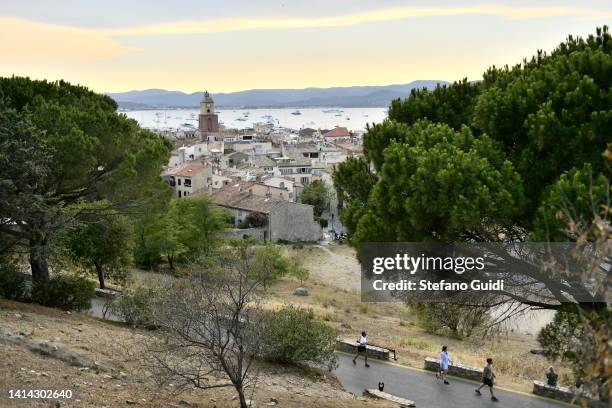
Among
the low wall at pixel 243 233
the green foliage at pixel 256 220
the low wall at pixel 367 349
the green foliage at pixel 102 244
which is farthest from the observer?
the green foliage at pixel 256 220

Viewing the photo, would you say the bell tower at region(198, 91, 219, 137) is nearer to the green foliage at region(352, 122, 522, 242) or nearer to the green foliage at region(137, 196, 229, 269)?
the green foliage at region(137, 196, 229, 269)

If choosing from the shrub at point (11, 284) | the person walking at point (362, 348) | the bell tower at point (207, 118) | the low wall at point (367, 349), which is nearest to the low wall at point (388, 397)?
the person walking at point (362, 348)

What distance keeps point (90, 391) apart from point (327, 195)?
59087 mm

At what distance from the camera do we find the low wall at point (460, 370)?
15.8 m

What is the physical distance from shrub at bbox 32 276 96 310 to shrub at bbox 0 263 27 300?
346mm

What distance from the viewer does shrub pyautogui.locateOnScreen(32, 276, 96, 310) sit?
1816 cm

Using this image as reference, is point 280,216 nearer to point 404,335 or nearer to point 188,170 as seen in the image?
point 188,170

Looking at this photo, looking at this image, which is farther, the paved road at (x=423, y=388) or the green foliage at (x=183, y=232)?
the green foliage at (x=183, y=232)

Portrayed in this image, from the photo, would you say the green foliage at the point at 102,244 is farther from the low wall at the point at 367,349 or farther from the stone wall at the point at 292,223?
the stone wall at the point at 292,223

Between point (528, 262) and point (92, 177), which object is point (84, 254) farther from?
point (528, 262)

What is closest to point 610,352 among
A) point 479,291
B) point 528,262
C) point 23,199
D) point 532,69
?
point 528,262

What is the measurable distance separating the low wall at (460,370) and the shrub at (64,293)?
10304 mm

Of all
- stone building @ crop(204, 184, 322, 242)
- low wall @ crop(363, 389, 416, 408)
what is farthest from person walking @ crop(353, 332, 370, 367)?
stone building @ crop(204, 184, 322, 242)

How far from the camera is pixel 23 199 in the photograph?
14195mm
